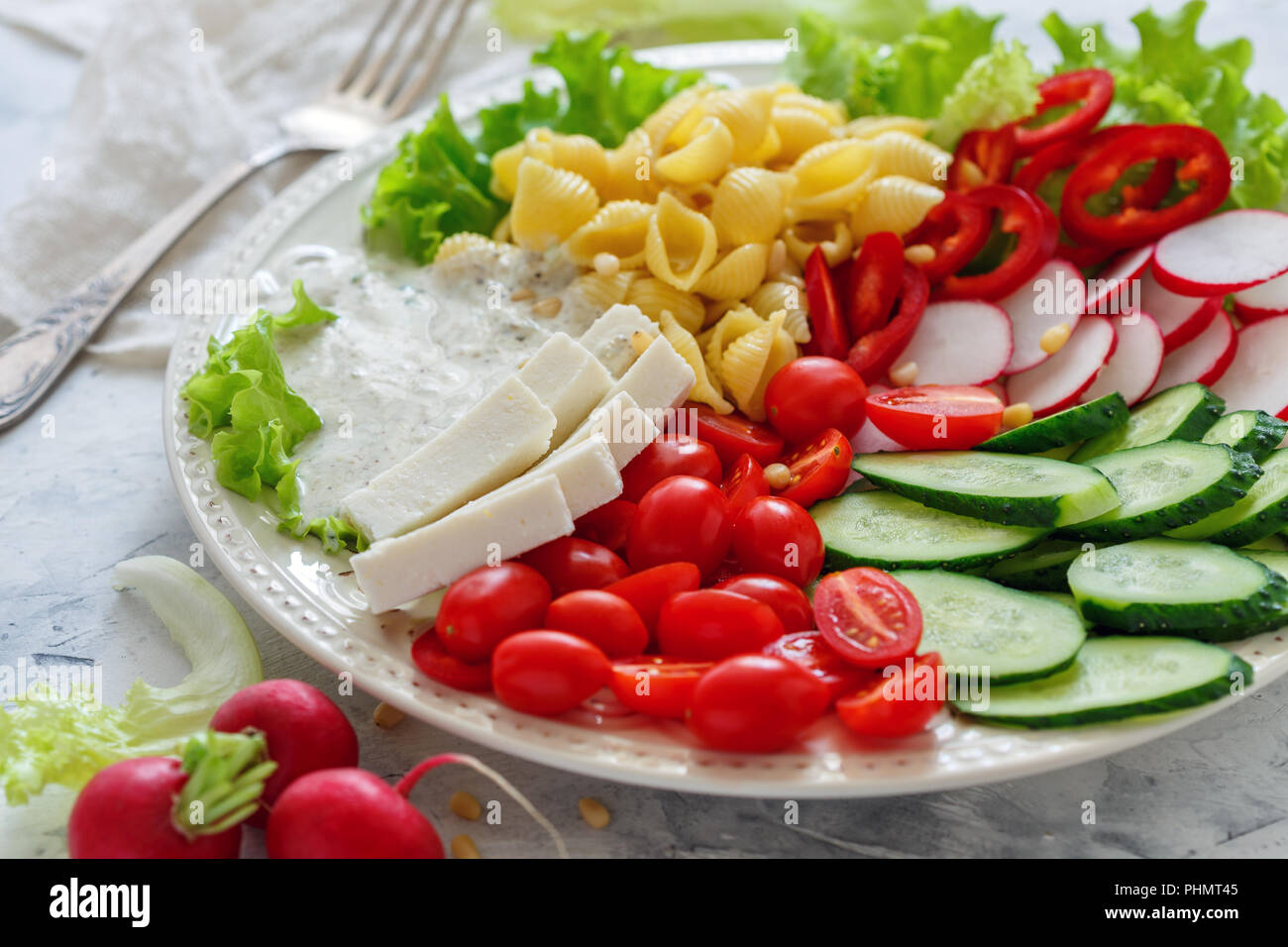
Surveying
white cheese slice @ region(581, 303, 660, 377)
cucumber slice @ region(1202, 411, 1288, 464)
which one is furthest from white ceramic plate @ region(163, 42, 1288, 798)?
white cheese slice @ region(581, 303, 660, 377)

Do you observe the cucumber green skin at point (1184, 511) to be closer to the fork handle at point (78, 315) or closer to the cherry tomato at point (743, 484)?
the cherry tomato at point (743, 484)

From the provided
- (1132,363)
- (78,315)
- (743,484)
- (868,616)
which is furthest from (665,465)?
(78,315)

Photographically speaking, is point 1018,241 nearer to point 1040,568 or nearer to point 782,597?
point 1040,568

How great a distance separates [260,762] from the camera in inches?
100.0

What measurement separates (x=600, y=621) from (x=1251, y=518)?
67.7 inches

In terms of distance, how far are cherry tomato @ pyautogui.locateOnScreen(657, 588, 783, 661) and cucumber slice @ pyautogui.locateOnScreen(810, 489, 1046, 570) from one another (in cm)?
42

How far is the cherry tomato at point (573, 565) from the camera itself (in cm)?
295

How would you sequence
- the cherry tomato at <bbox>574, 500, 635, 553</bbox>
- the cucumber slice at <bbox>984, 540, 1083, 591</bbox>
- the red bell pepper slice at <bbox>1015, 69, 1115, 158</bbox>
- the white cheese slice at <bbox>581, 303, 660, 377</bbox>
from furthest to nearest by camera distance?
1. the red bell pepper slice at <bbox>1015, 69, 1115, 158</bbox>
2. the white cheese slice at <bbox>581, 303, 660, 377</bbox>
3. the cherry tomato at <bbox>574, 500, 635, 553</bbox>
4. the cucumber slice at <bbox>984, 540, 1083, 591</bbox>

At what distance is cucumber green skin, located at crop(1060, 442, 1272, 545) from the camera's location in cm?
283

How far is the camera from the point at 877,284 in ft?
13.0

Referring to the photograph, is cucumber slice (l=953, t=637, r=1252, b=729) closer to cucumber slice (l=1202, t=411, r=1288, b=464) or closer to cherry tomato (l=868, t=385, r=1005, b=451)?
cucumber slice (l=1202, t=411, r=1288, b=464)

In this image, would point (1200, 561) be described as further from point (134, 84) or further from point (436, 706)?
point (134, 84)
